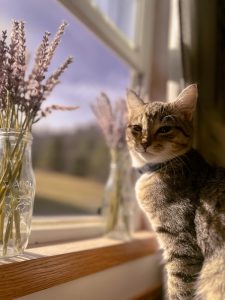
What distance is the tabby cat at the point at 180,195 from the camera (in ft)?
3.05

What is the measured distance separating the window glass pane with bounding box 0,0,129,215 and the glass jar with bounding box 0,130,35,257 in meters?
0.40

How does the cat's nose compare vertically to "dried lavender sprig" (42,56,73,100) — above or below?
below

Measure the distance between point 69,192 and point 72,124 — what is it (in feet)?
1.18

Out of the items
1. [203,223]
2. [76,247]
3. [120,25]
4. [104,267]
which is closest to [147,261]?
[104,267]

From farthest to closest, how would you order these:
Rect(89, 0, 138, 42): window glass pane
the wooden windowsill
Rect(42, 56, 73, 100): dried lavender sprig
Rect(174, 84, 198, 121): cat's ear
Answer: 1. Rect(89, 0, 138, 42): window glass pane
2. Rect(174, 84, 198, 121): cat's ear
3. Rect(42, 56, 73, 100): dried lavender sprig
4. the wooden windowsill

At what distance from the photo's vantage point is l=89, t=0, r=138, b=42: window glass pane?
1.54 metres

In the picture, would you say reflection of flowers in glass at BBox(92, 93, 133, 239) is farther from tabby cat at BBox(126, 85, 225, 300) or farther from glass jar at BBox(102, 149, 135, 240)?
tabby cat at BBox(126, 85, 225, 300)

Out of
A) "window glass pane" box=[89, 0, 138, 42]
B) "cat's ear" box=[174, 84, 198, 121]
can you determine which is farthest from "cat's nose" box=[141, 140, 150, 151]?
"window glass pane" box=[89, 0, 138, 42]

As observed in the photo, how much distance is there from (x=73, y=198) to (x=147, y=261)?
0.56 metres

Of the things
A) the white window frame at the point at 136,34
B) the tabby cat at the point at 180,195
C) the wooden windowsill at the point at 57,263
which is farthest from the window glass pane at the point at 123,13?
the wooden windowsill at the point at 57,263

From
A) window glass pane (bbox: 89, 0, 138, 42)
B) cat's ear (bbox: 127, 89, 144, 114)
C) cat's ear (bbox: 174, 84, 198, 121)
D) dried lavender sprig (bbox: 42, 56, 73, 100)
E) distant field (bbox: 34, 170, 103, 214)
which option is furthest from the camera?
distant field (bbox: 34, 170, 103, 214)

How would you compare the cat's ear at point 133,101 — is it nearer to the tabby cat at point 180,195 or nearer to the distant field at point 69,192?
the tabby cat at point 180,195

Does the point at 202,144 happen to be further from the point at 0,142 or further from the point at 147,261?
the point at 0,142

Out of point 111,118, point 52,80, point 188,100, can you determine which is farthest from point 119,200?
point 52,80
